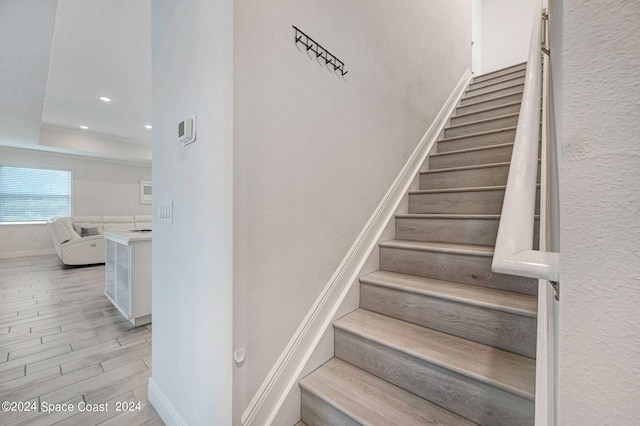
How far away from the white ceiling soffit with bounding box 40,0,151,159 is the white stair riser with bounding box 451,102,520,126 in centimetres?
318

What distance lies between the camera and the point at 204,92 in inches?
45.3

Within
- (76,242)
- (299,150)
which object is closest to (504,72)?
(299,150)

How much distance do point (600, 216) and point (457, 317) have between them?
3.65 ft

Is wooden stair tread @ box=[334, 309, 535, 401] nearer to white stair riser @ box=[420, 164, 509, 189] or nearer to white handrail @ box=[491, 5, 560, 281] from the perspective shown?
white handrail @ box=[491, 5, 560, 281]

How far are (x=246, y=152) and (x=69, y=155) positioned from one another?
8.05 meters

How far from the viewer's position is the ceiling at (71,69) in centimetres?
226

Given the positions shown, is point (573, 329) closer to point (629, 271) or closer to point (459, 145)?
point (629, 271)

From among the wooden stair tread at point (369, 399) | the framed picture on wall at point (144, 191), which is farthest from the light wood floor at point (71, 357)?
the framed picture on wall at point (144, 191)

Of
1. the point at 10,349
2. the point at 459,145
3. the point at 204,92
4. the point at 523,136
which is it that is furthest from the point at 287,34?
the point at 10,349

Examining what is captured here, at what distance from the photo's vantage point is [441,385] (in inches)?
42.3

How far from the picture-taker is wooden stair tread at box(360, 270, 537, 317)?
1.13 m

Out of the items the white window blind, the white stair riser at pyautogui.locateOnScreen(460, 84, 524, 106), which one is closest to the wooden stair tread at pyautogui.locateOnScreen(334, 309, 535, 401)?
the white stair riser at pyautogui.locateOnScreen(460, 84, 524, 106)

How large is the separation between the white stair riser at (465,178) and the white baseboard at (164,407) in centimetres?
226

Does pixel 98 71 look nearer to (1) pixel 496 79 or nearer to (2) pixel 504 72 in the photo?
(1) pixel 496 79
